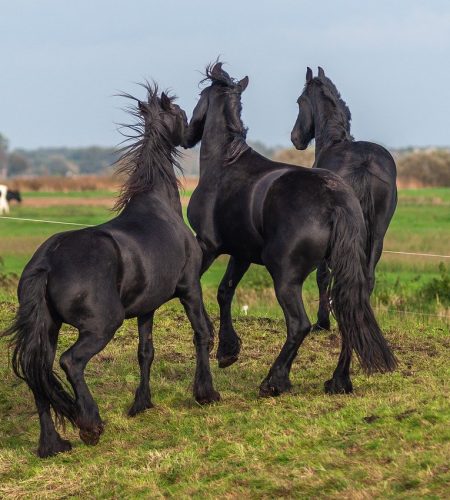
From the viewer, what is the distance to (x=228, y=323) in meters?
9.16

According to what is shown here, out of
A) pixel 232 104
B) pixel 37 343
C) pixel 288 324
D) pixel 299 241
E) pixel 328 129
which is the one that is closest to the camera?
pixel 37 343

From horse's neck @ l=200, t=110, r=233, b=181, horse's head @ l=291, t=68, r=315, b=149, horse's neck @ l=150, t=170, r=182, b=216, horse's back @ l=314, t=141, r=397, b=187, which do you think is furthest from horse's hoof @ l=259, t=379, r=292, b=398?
horse's head @ l=291, t=68, r=315, b=149

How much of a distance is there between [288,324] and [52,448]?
1.92 meters

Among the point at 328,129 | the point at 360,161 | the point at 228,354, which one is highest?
the point at 328,129

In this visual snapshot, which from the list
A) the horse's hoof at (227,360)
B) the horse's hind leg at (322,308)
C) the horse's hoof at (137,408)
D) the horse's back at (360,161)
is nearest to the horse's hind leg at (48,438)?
the horse's hoof at (137,408)

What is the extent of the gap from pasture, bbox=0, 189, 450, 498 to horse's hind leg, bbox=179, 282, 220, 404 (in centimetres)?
13

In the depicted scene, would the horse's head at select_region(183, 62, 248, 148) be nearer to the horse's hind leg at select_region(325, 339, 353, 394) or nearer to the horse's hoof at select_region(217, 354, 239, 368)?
the horse's hoof at select_region(217, 354, 239, 368)

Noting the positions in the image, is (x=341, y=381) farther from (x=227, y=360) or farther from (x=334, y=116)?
(x=334, y=116)

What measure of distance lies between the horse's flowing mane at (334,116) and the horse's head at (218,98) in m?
2.01

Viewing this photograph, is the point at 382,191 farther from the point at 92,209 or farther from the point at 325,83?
the point at 92,209

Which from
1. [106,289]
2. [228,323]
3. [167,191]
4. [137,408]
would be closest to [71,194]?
[228,323]

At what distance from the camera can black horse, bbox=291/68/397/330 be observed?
34.0ft

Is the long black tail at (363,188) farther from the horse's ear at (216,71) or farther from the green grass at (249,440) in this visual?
the horse's ear at (216,71)

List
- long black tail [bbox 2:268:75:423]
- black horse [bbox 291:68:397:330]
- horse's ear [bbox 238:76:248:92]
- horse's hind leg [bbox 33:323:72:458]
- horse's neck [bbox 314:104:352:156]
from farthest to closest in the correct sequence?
horse's neck [bbox 314:104:352:156] < black horse [bbox 291:68:397:330] < horse's ear [bbox 238:76:248:92] < horse's hind leg [bbox 33:323:72:458] < long black tail [bbox 2:268:75:423]
